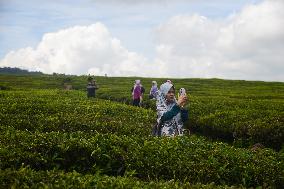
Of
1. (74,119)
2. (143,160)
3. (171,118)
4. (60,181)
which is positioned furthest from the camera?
(74,119)

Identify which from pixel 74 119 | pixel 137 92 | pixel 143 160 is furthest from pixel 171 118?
pixel 137 92

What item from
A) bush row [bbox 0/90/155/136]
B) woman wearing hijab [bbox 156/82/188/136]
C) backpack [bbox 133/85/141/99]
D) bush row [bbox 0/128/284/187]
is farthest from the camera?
backpack [bbox 133/85/141/99]

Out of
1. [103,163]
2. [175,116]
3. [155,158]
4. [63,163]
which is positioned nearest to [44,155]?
[63,163]

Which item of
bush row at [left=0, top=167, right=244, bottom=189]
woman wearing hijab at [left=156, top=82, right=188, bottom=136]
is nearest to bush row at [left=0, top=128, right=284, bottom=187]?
bush row at [left=0, top=167, right=244, bottom=189]

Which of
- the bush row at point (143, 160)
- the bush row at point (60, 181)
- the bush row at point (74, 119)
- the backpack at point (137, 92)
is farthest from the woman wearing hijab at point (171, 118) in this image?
the backpack at point (137, 92)

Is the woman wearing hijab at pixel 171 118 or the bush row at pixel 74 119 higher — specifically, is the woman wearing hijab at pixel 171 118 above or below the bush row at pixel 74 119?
above

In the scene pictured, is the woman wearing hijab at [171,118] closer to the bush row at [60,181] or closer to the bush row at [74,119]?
the bush row at [74,119]

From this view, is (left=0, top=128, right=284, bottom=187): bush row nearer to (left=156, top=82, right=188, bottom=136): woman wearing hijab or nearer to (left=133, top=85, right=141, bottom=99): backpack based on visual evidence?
(left=156, top=82, right=188, bottom=136): woman wearing hijab

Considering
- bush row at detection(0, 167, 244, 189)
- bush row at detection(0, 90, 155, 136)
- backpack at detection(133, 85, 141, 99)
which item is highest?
backpack at detection(133, 85, 141, 99)

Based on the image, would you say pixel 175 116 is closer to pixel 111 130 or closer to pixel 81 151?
pixel 81 151

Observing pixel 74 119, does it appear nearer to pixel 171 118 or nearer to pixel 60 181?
pixel 171 118

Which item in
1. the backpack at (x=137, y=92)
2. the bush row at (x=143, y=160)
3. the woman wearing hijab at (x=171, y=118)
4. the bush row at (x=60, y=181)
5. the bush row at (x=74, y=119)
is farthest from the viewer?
the backpack at (x=137, y=92)

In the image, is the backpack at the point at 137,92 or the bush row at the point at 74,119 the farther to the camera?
the backpack at the point at 137,92

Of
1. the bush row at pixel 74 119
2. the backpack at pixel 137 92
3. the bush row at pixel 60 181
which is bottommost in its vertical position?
the bush row at pixel 74 119
